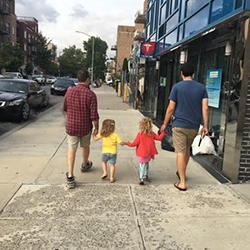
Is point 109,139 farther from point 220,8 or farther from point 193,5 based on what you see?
point 193,5

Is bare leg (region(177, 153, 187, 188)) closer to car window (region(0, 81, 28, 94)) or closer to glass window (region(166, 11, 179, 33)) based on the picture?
glass window (region(166, 11, 179, 33))

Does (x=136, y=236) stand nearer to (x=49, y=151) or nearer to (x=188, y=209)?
(x=188, y=209)

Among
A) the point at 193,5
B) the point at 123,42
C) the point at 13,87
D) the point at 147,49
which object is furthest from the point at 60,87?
the point at 123,42

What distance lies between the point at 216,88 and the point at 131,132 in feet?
10.4

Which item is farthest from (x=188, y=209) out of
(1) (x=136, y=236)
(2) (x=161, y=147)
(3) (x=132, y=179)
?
(2) (x=161, y=147)

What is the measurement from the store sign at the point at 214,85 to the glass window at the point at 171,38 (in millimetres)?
2399

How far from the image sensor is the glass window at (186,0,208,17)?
20.9 ft

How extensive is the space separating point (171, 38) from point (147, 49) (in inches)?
106

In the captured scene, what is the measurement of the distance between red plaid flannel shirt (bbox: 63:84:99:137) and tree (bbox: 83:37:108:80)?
243 ft

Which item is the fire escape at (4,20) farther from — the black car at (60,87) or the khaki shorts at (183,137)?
the khaki shorts at (183,137)

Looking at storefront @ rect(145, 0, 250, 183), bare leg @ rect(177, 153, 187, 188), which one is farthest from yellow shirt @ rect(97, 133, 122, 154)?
storefront @ rect(145, 0, 250, 183)

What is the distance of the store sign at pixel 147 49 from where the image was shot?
37.8 feet

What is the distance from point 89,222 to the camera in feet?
A: 10.4

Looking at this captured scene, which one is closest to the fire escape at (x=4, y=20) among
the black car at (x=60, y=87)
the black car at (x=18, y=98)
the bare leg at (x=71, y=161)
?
the black car at (x=60, y=87)
